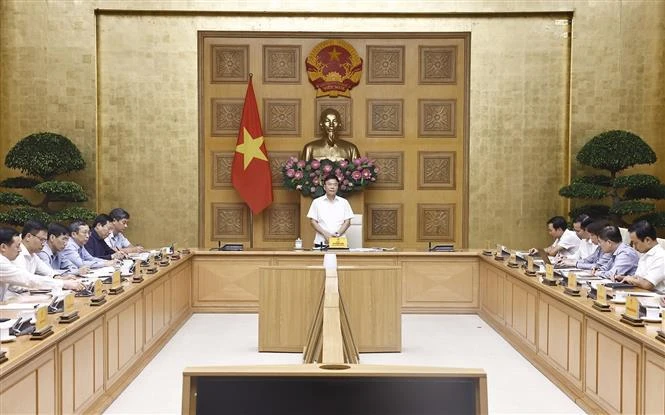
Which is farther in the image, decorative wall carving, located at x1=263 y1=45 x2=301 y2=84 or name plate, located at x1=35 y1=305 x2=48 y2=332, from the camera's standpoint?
decorative wall carving, located at x1=263 y1=45 x2=301 y2=84

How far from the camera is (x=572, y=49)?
9.28 m

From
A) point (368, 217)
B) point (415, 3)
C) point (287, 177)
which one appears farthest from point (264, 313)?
point (415, 3)

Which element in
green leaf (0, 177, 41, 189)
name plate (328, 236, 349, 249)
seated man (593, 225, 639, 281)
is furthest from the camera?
green leaf (0, 177, 41, 189)

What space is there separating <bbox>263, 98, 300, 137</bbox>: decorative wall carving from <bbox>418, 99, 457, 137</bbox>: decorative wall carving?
1610mm

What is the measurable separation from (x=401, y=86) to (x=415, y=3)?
105 cm

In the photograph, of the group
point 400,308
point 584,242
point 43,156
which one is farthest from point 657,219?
point 43,156

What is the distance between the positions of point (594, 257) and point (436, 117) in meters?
3.61

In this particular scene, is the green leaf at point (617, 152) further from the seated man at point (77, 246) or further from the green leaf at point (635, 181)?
the seated man at point (77, 246)

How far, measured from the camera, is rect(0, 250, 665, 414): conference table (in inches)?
133

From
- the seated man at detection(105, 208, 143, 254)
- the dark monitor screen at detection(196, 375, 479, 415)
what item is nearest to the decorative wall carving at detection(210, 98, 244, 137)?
the seated man at detection(105, 208, 143, 254)

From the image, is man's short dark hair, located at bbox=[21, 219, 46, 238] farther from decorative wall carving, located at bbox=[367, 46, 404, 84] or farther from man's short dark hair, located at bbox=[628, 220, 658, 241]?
decorative wall carving, located at bbox=[367, 46, 404, 84]

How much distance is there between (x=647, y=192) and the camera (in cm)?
850

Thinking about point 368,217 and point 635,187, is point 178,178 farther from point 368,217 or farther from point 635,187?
point 635,187

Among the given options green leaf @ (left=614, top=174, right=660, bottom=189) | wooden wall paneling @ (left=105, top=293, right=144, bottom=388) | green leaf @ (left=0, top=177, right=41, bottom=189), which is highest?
green leaf @ (left=614, top=174, right=660, bottom=189)
